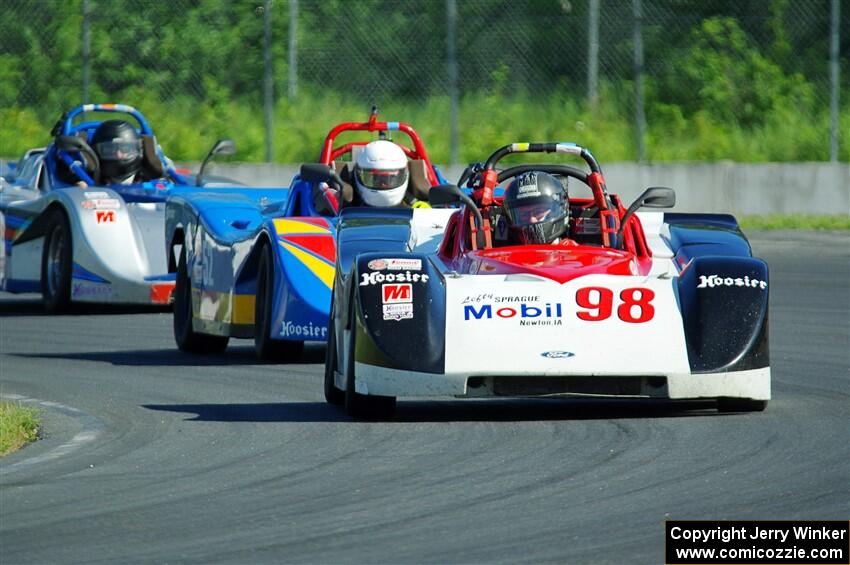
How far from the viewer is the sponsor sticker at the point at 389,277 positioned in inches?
330

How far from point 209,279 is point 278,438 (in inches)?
161

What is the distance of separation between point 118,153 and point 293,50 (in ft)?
25.8

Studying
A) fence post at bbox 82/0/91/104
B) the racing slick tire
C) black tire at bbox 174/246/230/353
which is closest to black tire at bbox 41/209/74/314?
black tire at bbox 174/246/230/353

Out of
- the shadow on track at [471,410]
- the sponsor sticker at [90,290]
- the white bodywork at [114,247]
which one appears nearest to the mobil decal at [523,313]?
the shadow on track at [471,410]

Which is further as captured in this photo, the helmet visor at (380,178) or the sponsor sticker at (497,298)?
the helmet visor at (380,178)

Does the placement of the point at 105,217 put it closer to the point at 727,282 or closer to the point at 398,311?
the point at 398,311

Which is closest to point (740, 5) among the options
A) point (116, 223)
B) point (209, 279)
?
point (116, 223)

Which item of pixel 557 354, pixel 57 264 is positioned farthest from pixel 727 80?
pixel 557 354

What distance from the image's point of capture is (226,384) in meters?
10.3

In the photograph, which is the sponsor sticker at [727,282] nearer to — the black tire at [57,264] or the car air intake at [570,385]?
the car air intake at [570,385]

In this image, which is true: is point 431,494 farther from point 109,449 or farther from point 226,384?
point 226,384

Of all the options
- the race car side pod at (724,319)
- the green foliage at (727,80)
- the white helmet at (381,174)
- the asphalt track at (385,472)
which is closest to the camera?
the asphalt track at (385,472)

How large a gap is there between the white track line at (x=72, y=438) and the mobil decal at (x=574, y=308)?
1.67 m

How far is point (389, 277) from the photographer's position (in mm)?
8398
